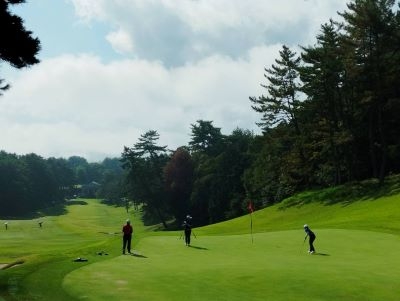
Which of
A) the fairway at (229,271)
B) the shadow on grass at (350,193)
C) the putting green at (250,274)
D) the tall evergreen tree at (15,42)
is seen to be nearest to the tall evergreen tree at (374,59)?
the shadow on grass at (350,193)

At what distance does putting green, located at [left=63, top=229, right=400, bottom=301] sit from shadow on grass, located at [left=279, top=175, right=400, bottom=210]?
28238 millimetres

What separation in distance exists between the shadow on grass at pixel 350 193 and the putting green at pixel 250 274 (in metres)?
28.2

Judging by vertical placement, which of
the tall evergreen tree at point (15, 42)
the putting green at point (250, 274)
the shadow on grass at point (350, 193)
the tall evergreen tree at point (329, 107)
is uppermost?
the tall evergreen tree at point (329, 107)

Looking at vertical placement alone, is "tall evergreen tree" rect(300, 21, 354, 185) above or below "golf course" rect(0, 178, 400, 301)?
above

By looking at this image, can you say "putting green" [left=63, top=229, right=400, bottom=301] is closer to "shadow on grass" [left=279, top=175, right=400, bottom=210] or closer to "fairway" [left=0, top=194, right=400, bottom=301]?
"fairway" [left=0, top=194, right=400, bottom=301]

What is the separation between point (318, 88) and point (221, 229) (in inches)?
905

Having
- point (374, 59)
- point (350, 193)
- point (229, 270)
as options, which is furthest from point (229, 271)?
point (374, 59)

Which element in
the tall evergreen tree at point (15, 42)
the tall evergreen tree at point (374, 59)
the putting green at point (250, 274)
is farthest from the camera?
the tall evergreen tree at point (374, 59)

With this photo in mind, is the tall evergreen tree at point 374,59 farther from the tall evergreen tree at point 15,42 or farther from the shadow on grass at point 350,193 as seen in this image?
the tall evergreen tree at point 15,42

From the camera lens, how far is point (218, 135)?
141 metres

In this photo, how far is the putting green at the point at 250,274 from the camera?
1631cm

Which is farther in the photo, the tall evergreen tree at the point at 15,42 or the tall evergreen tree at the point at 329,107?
the tall evergreen tree at the point at 329,107

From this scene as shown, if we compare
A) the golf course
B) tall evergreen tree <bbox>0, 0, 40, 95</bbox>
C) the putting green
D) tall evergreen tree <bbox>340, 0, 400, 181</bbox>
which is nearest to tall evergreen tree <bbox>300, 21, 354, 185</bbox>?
tall evergreen tree <bbox>340, 0, 400, 181</bbox>

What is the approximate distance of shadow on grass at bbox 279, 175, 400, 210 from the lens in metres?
57.2
